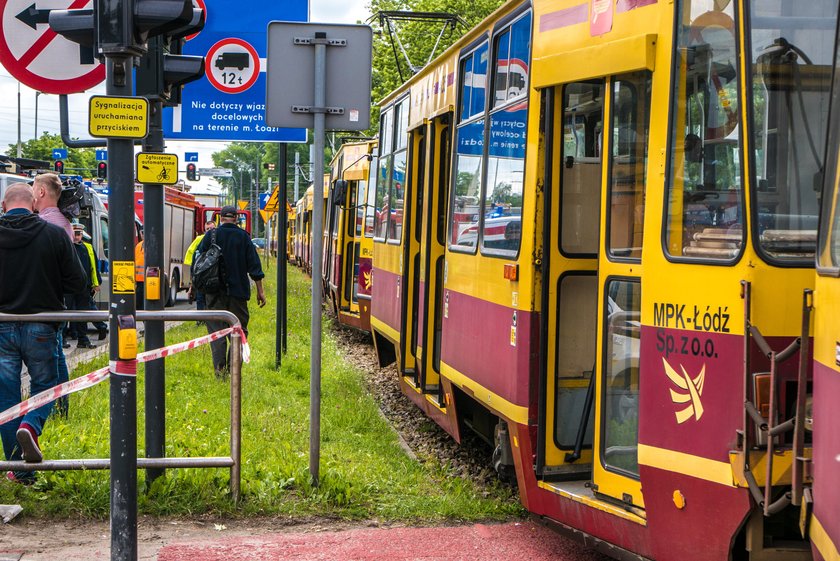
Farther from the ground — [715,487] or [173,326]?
[715,487]

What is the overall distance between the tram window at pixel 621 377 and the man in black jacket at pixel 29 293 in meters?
Result: 3.63

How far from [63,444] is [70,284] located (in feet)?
4.30

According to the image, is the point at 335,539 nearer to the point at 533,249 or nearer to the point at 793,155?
the point at 533,249

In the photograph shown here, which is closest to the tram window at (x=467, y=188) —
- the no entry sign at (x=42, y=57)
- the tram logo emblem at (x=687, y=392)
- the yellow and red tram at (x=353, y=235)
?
the no entry sign at (x=42, y=57)

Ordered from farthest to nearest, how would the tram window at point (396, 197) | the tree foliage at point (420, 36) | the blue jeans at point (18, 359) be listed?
the tree foliage at point (420, 36), the tram window at point (396, 197), the blue jeans at point (18, 359)

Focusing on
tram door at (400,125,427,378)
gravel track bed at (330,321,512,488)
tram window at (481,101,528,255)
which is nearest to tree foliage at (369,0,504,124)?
gravel track bed at (330,321,512,488)

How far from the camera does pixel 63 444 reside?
796cm

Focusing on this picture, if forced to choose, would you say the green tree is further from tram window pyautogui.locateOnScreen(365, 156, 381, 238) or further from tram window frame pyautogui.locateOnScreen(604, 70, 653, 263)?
tram window frame pyautogui.locateOnScreen(604, 70, 653, 263)

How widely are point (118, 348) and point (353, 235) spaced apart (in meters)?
14.1

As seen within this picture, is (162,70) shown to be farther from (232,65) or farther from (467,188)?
(232,65)

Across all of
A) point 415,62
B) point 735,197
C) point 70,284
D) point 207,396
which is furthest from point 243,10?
point 415,62

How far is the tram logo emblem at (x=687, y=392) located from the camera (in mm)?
4637

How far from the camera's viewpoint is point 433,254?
9.57m

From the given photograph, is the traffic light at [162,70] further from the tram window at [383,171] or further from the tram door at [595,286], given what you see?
the tram window at [383,171]
